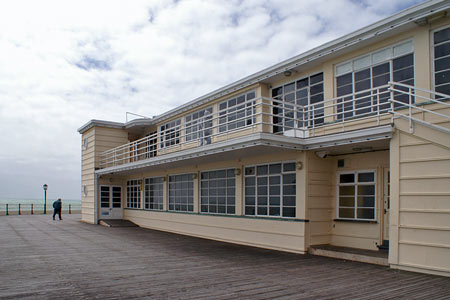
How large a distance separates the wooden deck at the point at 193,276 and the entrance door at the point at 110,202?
995cm

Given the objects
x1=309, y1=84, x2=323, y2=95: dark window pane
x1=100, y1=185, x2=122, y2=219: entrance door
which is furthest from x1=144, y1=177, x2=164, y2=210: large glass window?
x1=309, y1=84, x2=323, y2=95: dark window pane

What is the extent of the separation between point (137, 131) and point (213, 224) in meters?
10.1

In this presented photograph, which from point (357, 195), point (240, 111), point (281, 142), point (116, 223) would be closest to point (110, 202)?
point (116, 223)

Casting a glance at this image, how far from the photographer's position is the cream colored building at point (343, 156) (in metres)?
8.05

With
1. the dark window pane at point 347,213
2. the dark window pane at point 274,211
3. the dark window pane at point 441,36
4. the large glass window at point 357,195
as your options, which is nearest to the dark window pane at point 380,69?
the dark window pane at point 441,36

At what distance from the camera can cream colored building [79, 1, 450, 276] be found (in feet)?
26.4

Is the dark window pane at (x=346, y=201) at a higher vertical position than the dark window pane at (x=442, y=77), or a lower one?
lower

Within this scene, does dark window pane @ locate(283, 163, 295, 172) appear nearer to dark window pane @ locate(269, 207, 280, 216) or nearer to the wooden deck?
dark window pane @ locate(269, 207, 280, 216)

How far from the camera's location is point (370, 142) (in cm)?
917

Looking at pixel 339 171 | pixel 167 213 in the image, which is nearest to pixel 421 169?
pixel 339 171

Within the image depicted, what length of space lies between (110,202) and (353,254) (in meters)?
15.6

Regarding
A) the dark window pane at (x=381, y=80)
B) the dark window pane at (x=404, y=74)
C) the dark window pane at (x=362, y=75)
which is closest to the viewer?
the dark window pane at (x=404, y=74)

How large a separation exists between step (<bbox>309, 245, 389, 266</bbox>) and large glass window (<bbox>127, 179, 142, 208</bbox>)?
479 inches

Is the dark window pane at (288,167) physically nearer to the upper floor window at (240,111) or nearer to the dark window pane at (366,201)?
the dark window pane at (366,201)
